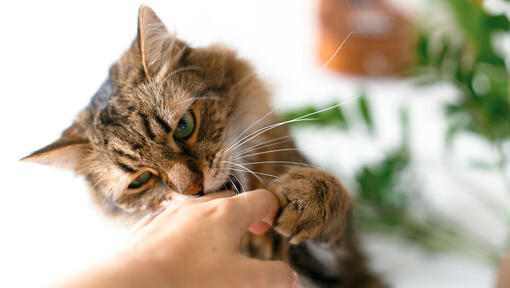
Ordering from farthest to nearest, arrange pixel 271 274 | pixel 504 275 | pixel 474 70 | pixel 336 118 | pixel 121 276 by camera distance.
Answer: pixel 336 118 → pixel 474 70 → pixel 504 275 → pixel 271 274 → pixel 121 276

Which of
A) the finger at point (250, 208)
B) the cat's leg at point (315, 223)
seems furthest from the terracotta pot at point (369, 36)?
the finger at point (250, 208)

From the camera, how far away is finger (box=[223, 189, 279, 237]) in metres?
0.63

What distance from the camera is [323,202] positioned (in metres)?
0.78

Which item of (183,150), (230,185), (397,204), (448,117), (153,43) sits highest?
(153,43)

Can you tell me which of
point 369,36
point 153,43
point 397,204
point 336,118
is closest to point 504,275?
point 397,204

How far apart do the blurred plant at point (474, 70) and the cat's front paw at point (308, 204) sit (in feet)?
2.34

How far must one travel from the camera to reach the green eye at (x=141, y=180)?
87cm

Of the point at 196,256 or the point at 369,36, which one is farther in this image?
the point at 369,36

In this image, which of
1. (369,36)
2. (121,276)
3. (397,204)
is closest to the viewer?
(121,276)

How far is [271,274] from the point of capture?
632mm

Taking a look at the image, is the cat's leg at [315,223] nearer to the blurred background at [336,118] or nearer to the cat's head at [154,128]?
the cat's head at [154,128]

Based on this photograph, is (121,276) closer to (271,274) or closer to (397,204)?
(271,274)

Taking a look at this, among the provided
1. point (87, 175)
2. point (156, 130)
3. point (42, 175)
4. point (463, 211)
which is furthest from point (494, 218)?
point (42, 175)

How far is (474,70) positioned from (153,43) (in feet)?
3.38
